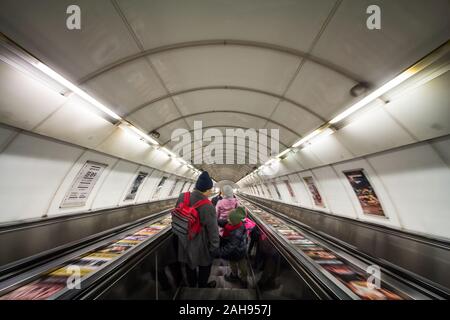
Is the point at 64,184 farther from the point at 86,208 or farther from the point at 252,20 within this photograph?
the point at 252,20

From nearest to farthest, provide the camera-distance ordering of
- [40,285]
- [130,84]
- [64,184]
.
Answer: [40,285] < [130,84] < [64,184]

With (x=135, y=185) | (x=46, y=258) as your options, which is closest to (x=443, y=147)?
(x=46, y=258)

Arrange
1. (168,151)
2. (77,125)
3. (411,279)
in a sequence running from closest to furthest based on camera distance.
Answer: (411,279)
(77,125)
(168,151)

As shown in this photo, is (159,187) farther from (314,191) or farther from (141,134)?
(314,191)

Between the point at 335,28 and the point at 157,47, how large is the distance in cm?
270

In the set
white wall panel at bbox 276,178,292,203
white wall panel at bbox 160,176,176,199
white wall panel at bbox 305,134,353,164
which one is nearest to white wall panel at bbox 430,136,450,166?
white wall panel at bbox 305,134,353,164

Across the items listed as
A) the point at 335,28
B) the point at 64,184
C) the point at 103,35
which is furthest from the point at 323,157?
the point at 64,184

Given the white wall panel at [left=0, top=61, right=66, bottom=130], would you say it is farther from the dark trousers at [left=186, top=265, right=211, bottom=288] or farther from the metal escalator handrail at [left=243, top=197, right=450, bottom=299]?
the metal escalator handrail at [left=243, top=197, right=450, bottom=299]

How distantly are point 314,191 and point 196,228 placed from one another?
294 inches

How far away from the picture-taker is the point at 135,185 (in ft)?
28.4

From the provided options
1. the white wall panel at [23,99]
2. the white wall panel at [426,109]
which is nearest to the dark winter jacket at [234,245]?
the white wall panel at [426,109]

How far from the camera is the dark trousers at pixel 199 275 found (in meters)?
3.21

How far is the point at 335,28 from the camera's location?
2.35 meters

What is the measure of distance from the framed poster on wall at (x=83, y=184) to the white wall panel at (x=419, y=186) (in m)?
8.11
